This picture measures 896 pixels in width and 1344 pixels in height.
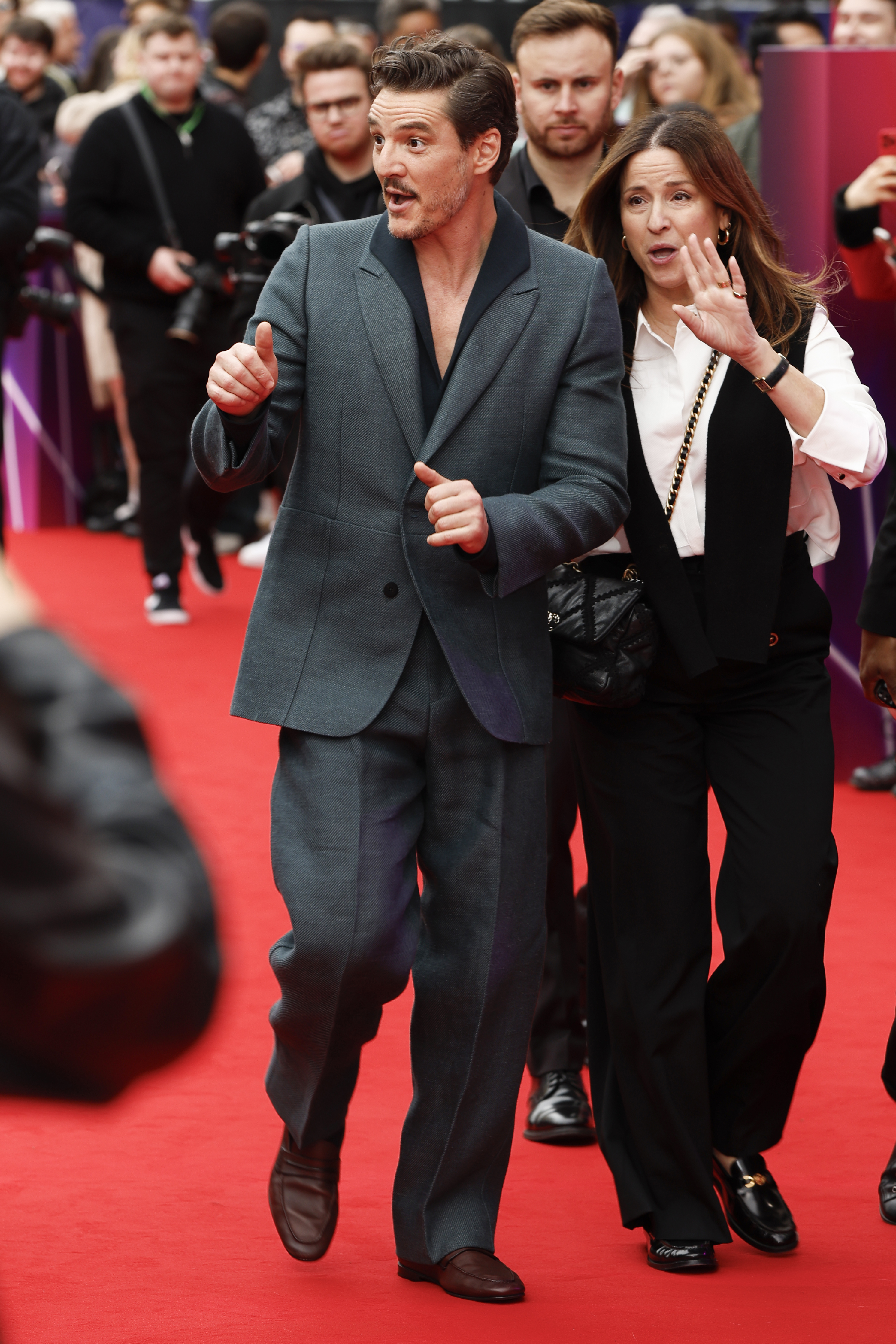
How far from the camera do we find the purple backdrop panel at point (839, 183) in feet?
19.8

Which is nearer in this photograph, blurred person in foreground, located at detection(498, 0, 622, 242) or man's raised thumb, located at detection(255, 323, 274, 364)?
man's raised thumb, located at detection(255, 323, 274, 364)

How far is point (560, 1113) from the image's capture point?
12.9 ft

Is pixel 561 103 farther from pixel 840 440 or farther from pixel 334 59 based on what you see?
pixel 334 59

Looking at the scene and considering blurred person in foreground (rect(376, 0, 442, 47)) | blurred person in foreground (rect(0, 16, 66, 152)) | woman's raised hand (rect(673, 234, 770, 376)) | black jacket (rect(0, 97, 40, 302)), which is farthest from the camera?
blurred person in foreground (rect(0, 16, 66, 152))

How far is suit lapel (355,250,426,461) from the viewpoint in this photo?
9.94 feet

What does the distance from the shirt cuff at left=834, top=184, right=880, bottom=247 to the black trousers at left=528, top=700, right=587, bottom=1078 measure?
221 cm

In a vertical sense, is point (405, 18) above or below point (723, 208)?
below

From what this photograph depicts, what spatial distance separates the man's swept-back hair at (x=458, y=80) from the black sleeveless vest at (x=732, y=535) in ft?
1.47

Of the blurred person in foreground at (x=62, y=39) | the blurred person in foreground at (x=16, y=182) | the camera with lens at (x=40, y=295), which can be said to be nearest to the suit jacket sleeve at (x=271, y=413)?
the blurred person in foreground at (x=16, y=182)

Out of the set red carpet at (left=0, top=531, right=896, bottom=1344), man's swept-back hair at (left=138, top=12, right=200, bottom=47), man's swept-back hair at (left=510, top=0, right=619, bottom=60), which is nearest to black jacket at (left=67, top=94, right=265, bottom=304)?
man's swept-back hair at (left=138, top=12, right=200, bottom=47)

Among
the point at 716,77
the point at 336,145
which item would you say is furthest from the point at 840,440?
the point at 716,77

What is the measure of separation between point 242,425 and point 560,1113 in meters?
1.74

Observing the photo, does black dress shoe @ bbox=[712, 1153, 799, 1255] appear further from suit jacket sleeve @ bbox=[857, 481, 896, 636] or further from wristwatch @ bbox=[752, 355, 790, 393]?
wristwatch @ bbox=[752, 355, 790, 393]

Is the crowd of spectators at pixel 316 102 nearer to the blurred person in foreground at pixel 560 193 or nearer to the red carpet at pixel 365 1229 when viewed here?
the blurred person in foreground at pixel 560 193
